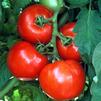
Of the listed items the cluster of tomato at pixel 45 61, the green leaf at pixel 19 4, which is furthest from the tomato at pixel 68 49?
the green leaf at pixel 19 4

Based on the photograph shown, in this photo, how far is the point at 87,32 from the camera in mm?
884

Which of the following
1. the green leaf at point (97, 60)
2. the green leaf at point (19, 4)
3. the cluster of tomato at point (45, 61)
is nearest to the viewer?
the green leaf at point (97, 60)

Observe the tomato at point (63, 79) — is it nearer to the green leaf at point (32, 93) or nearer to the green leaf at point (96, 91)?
the green leaf at point (96, 91)

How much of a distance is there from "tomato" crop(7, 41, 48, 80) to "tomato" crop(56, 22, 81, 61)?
1.9 inches

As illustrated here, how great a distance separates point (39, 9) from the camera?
92cm

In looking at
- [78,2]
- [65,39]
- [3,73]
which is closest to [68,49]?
[65,39]

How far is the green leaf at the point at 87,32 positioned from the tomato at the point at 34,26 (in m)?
0.07

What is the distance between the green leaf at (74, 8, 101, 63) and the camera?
2.81ft

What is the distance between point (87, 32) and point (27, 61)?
0.52 feet

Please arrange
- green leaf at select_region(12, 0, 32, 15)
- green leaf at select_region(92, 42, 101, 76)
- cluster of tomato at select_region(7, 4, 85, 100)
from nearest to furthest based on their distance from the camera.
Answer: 1. green leaf at select_region(92, 42, 101, 76)
2. cluster of tomato at select_region(7, 4, 85, 100)
3. green leaf at select_region(12, 0, 32, 15)

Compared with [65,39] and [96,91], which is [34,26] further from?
[96,91]

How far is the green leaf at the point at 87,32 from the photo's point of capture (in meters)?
0.86

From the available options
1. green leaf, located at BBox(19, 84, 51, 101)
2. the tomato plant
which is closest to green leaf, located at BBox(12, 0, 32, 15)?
the tomato plant

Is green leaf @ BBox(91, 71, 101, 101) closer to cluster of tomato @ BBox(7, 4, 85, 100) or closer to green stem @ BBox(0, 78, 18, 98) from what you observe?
cluster of tomato @ BBox(7, 4, 85, 100)
